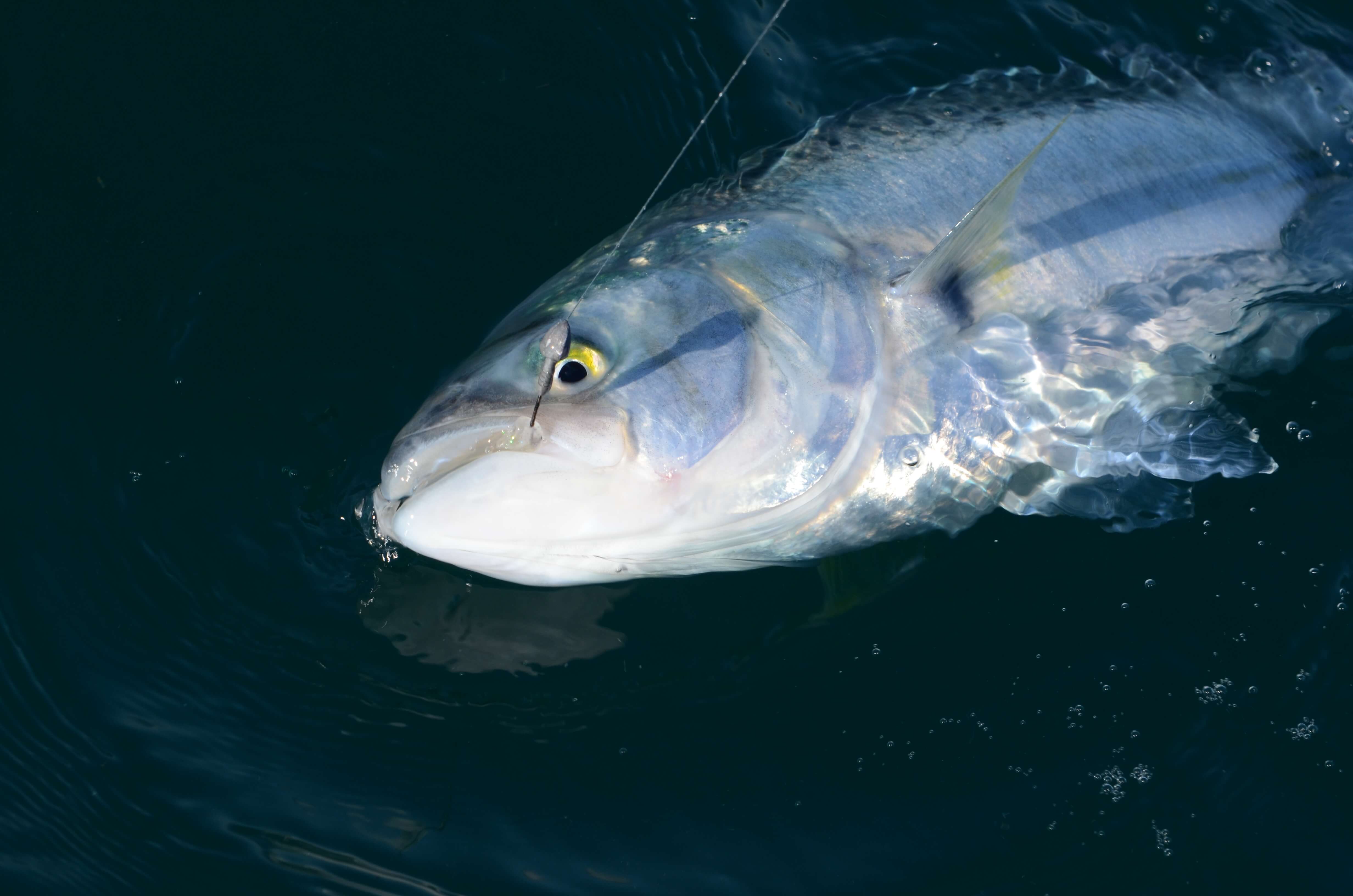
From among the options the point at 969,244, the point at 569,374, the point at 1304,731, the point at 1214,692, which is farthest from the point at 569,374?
the point at 1304,731

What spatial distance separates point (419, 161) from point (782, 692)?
2350 mm

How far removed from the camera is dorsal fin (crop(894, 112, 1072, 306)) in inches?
113

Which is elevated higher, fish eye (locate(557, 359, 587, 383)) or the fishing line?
the fishing line

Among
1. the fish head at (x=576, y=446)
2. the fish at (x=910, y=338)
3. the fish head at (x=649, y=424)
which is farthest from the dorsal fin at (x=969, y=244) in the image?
the fish head at (x=576, y=446)

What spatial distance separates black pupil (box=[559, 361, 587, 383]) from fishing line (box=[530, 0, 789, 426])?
0.07 ft

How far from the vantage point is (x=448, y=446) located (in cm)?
257

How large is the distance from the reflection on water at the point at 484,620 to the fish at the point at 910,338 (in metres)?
0.30

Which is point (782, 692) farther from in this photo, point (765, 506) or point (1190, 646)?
point (1190, 646)

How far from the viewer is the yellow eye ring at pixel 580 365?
261 centimetres

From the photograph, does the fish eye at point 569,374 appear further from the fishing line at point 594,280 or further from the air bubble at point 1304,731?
the air bubble at point 1304,731

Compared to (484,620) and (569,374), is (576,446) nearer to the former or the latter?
(569,374)

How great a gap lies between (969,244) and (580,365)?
1.12m

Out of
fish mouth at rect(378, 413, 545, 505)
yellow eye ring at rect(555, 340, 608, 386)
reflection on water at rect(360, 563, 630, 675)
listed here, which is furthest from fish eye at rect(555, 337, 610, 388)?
reflection on water at rect(360, 563, 630, 675)

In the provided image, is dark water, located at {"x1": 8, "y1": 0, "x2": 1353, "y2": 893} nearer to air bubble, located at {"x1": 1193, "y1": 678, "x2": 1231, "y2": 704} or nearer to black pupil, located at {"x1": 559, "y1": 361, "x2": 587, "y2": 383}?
air bubble, located at {"x1": 1193, "y1": 678, "x2": 1231, "y2": 704}
